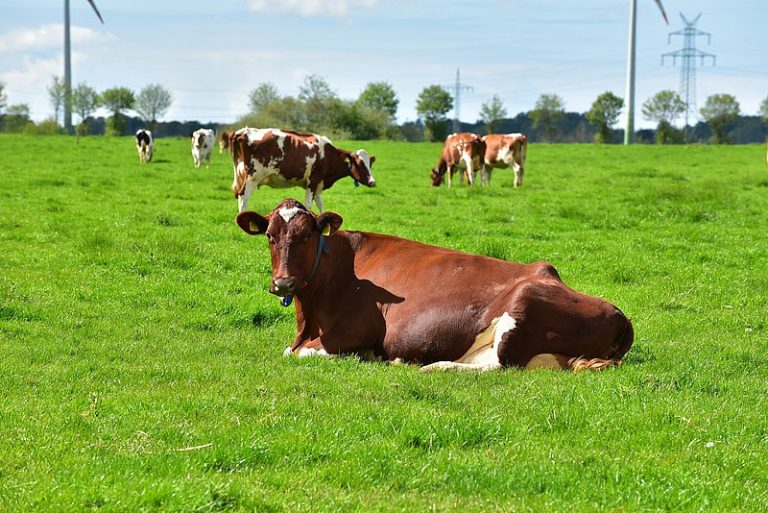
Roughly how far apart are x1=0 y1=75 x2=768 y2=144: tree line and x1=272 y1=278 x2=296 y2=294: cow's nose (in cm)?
6227

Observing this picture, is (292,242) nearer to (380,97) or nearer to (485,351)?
(485,351)

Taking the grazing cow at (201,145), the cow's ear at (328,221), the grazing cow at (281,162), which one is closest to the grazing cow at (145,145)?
the grazing cow at (201,145)

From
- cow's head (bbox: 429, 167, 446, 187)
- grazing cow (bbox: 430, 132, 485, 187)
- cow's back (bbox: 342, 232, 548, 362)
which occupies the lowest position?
cow's back (bbox: 342, 232, 548, 362)

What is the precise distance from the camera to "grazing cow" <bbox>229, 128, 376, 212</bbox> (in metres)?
19.5

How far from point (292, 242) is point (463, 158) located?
22.4m

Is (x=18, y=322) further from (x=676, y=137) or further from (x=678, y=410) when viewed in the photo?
(x=676, y=137)

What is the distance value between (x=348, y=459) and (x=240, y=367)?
271 centimetres

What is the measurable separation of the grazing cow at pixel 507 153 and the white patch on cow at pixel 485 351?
21173mm

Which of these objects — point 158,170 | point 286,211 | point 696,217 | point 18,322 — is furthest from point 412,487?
point 158,170

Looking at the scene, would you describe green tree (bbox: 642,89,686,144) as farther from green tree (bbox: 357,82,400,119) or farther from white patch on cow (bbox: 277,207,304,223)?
white patch on cow (bbox: 277,207,304,223)

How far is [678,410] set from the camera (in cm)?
624

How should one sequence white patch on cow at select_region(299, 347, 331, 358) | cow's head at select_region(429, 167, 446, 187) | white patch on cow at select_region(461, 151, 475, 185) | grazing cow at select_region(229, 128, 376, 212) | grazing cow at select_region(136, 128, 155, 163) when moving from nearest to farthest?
1. white patch on cow at select_region(299, 347, 331, 358)
2. grazing cow at select_region(229, 128, 376, 212)
3. white patch on cow at select_region(461, 151, 475, 185)
4. cow's head at select_region(429, 167, 446, 187)
5. grazing cow at select_region(136, 128, 155, 163)

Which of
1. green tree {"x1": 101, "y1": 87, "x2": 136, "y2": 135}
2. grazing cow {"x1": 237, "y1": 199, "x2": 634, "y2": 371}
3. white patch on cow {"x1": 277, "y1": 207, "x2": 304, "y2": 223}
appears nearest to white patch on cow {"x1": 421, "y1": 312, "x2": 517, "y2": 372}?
grazing cow {"x1": 237, "y1": 199, "x2": 634, "y2": 371}

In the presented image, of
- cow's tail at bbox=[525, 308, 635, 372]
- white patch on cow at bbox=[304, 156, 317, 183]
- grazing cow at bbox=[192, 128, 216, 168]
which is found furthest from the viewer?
grazing cow at bbox=[192, 128, 216, 168]
